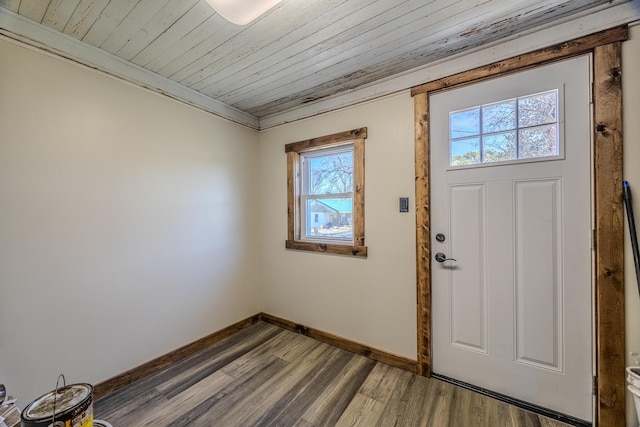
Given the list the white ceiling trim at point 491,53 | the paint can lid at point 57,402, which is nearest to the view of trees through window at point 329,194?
the white ceiling trim at point 491,53

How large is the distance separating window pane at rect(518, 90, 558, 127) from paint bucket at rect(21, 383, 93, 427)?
2.62 m

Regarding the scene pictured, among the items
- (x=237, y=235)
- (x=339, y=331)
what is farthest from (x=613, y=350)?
(x=237, y=235)

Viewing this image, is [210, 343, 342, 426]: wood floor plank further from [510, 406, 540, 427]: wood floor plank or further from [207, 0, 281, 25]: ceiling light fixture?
[207, 0, 281, 25]: ceiling light fixture

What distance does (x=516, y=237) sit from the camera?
5.63 feet

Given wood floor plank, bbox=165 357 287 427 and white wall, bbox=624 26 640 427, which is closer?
white wall, bbox=624 26 640 427

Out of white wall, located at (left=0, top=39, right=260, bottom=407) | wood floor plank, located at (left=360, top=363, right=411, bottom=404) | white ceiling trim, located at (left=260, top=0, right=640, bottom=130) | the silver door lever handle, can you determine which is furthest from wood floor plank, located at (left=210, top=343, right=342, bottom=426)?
white ceiling trim, located at (left=260, top=0, right=640, bottom=130)

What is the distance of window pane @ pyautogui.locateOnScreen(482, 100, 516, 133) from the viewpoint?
1.72 m

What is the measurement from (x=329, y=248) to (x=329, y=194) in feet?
1.84

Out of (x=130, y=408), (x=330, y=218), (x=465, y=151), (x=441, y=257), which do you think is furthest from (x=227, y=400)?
(x=465, y=151)

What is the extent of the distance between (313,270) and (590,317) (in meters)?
2.03

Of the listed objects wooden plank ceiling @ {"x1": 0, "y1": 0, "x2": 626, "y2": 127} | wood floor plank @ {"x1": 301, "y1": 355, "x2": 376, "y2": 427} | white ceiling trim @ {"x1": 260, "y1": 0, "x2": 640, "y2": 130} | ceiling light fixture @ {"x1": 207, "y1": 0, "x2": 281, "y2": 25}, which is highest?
wooden plank ceiling @ {"x1": 0, "y1": 0, "x2": 626, "y2": 127}

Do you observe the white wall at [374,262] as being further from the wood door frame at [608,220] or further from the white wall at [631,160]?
the white wall at [631,160]

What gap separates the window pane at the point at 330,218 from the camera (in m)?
2.57

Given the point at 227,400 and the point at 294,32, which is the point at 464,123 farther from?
the point at 227,400
